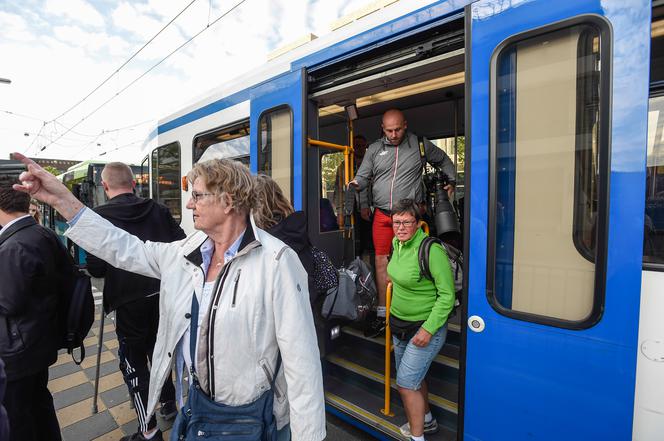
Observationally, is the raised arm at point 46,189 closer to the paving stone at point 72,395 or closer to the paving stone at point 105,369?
the paving stone at point 72,395

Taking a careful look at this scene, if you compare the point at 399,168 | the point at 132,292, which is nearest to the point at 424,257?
the point at 399,168

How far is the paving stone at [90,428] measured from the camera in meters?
2.72

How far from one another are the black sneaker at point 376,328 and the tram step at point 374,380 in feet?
0.61

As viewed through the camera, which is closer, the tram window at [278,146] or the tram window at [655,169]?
the tram window at [655,169]

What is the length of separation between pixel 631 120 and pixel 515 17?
67 cm

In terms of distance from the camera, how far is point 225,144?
383 cm

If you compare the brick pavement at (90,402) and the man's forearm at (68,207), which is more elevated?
the man's forearm at (68,207)

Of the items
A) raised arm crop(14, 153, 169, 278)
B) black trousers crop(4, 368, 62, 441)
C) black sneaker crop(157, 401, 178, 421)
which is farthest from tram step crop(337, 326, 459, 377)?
black trousers crop(4, 368, 62, 441)

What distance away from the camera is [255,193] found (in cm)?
157

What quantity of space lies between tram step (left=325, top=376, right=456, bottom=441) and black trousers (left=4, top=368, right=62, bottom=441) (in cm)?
181

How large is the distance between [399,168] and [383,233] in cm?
60

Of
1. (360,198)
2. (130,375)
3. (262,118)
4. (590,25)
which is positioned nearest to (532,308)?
(590,25)

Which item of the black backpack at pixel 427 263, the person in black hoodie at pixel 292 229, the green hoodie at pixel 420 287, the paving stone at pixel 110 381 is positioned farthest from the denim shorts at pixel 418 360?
the paving stone at pixel 110 381

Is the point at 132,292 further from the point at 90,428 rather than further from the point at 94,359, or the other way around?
the point at 94,359
